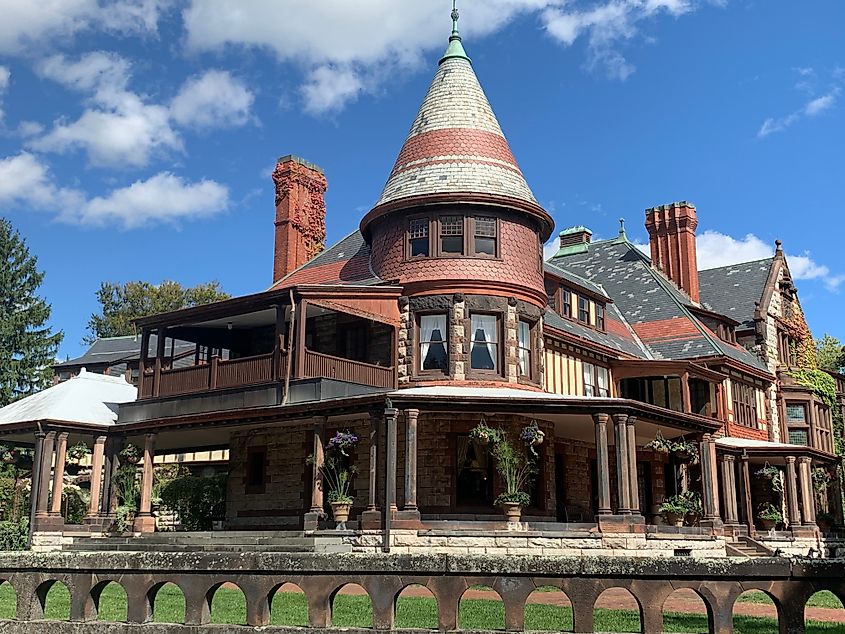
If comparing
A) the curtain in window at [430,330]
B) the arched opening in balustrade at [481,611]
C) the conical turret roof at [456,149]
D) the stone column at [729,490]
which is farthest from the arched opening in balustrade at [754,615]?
the conical turret roof at [456,149]

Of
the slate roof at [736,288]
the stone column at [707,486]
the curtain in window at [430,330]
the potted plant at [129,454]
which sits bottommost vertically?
the stone column at [707,486]

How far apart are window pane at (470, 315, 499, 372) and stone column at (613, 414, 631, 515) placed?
14.6ft

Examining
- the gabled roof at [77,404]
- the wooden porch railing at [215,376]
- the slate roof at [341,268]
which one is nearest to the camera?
the wooden porch railing at [215,376]

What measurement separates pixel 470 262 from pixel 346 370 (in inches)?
182

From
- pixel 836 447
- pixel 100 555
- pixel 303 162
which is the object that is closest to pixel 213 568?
pixel 100 555

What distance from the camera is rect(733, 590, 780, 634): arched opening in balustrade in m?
13.0

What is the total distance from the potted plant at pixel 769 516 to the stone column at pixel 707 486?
796 cm

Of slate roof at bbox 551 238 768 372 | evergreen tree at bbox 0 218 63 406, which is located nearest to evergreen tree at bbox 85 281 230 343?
evergreen tree at bbox 0 218 63 406

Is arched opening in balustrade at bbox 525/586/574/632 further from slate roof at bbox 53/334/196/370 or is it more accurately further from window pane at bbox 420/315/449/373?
slate roof at bbox 53/334/196/370

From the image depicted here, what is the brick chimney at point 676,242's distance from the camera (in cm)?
4288

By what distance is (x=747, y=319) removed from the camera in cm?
4197

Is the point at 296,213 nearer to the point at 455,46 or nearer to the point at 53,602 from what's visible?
the point at 455,46

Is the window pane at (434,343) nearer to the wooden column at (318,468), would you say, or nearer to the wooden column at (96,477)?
the wooden column at (318,468)

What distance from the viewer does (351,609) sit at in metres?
14.0
